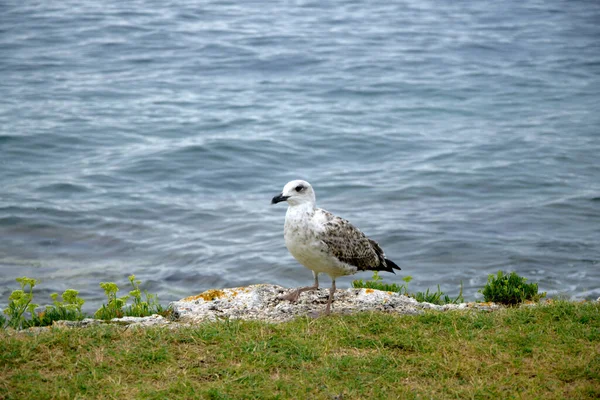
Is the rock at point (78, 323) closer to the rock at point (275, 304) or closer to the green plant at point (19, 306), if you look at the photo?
the green plant at point (19, 306)

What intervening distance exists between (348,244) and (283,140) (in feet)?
39.2

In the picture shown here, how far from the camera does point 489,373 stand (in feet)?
17.9

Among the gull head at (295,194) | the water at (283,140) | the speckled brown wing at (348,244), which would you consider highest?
the gull head at (295,194)

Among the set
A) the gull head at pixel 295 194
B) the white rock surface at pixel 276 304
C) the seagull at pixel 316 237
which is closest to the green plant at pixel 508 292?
the white rock surface at pixel 276 304

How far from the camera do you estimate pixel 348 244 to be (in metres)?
6.98

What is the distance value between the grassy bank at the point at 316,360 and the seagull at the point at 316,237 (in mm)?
696

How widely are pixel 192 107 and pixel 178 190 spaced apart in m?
5.37

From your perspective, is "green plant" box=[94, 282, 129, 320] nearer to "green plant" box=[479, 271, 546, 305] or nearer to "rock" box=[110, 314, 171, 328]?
"rock" box=[110, 314, 171, 328]

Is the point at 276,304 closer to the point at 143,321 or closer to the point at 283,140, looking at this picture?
the point at 143,321

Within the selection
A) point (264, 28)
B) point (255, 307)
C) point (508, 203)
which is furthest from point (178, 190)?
point (264, 28)

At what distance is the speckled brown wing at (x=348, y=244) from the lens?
270 inches

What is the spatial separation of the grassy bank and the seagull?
2.28 ft

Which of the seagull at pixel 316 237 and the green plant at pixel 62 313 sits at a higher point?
the seagull at pixel 316 237

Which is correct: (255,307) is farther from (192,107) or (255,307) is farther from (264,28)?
(264,28)
